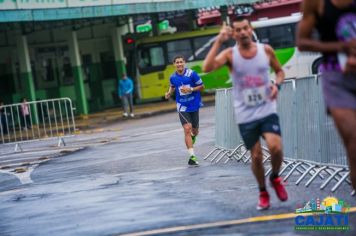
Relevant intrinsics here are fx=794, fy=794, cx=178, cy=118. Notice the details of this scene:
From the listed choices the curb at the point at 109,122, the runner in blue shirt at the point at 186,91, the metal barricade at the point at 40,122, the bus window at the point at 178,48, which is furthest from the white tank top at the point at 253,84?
the bus window at the point at 178,48

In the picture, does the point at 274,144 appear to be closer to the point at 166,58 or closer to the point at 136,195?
the point at 136,195

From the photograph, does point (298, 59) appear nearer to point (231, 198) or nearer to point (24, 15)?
point (24, 15)

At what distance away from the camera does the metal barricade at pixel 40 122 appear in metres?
23.7

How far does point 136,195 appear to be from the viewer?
10.2 m

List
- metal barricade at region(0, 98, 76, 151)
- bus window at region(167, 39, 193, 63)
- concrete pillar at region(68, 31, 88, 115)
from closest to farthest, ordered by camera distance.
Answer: metal barricade at region(0, 98, 76, 151) < concrete pillar at region(68, 31, 88, 115) < bus window at region(167, 39, 193, 63)

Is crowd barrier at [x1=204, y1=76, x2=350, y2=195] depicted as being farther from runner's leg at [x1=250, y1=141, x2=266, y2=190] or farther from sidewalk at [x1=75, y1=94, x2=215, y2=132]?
sidewalk at [x1=75, y1=94, x2=215, y2=132]

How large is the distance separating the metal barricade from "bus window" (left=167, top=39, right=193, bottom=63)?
13.8 m

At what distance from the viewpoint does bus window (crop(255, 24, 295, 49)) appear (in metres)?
37.0

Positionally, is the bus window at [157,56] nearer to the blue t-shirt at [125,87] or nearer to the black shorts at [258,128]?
the blue t-shirt at [125,87]

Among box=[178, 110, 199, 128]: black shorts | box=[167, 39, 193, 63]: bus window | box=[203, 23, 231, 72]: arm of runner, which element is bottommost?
box=[178, 110, 199, 128]: black shorts

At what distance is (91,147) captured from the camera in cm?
2075

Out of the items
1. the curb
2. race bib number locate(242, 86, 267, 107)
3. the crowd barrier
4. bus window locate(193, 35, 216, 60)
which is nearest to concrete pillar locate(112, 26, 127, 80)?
bus window locate(193, 35, 216, 60)

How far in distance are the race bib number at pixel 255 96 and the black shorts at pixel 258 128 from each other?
0.17m
